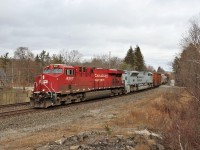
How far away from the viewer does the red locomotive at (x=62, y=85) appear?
2583 cm

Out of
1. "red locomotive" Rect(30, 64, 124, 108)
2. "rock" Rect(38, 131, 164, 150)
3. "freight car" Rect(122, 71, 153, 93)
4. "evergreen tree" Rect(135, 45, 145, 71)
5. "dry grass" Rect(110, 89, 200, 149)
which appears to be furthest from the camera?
"evergreen tree" Rect(135, 45, 145, 71)

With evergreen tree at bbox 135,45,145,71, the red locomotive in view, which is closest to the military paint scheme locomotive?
the red locomotive

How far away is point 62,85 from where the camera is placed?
27.1 metres

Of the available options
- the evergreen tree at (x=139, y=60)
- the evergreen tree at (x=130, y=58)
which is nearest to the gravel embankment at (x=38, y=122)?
the evergreen tree at (x=130, y=58)

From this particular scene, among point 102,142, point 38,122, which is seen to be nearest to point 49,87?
point 38,122

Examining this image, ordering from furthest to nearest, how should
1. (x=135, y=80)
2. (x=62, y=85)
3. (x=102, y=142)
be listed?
(x=135, y=80), (x=62, y=85), (x=102, y=142)

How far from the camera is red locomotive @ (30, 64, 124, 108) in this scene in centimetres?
2583

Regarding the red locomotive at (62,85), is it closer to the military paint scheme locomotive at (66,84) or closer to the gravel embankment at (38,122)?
the military paint scheme locomotive at (66,84)

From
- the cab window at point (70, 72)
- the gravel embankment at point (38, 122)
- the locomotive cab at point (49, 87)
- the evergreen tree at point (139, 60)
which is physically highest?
the evergreen tree at point (139, 60)

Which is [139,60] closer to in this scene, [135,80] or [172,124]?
[135,80]

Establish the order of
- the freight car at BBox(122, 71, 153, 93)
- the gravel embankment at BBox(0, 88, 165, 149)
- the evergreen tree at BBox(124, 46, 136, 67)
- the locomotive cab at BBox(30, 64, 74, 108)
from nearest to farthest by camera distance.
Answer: the gravel embankment at BBox(0, 88, 165, 149), the locomotive cab at BBox(30, 64, 74, 108), the freight car at BBox(122, 71, 153, 93), the evergreen tree at BBox(124, 46, 136, 67)

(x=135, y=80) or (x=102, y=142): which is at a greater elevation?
(x=135, y=80)

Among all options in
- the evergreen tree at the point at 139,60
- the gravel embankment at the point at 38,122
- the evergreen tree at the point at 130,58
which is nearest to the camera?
the gravel embankment at the point at 38,122

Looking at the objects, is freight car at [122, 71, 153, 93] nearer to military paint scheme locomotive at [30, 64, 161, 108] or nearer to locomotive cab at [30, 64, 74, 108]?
military paint scheme locomotive at [30, 64, 161, 108]
